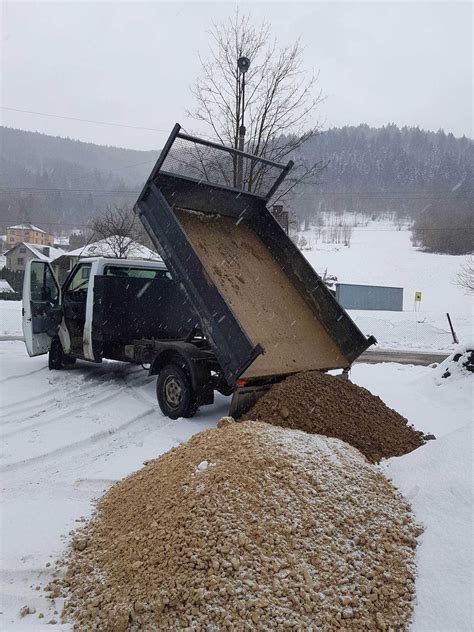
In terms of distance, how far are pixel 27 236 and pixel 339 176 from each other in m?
55.4

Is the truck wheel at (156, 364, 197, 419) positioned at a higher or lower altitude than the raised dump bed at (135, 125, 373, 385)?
lower

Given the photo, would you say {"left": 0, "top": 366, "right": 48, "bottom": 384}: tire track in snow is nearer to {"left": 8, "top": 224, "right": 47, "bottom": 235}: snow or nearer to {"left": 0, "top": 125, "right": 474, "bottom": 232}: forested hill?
{"left": 0, "top": 125, "right": 474, "bottom": 232}: forested hill

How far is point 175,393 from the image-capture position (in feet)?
21.1

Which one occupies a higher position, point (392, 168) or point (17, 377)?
point (392, 168)

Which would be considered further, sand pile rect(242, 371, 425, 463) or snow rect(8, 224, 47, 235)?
snow rect(8, 224, 47, 235)

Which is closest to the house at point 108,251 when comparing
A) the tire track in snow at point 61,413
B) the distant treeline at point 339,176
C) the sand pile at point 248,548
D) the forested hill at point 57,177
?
the tire track in snow at point 61,413

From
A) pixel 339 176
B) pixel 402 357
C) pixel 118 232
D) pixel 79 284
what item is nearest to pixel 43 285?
pixel 79 284

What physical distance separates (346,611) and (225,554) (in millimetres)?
679

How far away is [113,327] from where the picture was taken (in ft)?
26.7

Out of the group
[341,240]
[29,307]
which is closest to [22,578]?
[29,307]

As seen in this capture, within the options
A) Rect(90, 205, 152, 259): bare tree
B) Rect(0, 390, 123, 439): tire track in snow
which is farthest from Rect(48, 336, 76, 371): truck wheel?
Rect(90, 205, 152, 259): bare tree

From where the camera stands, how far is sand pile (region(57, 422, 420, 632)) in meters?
2.57

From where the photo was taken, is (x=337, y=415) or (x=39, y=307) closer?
(x=337, y=415)

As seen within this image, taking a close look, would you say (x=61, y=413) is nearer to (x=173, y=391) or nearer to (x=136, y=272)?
(x=173, y=391)
